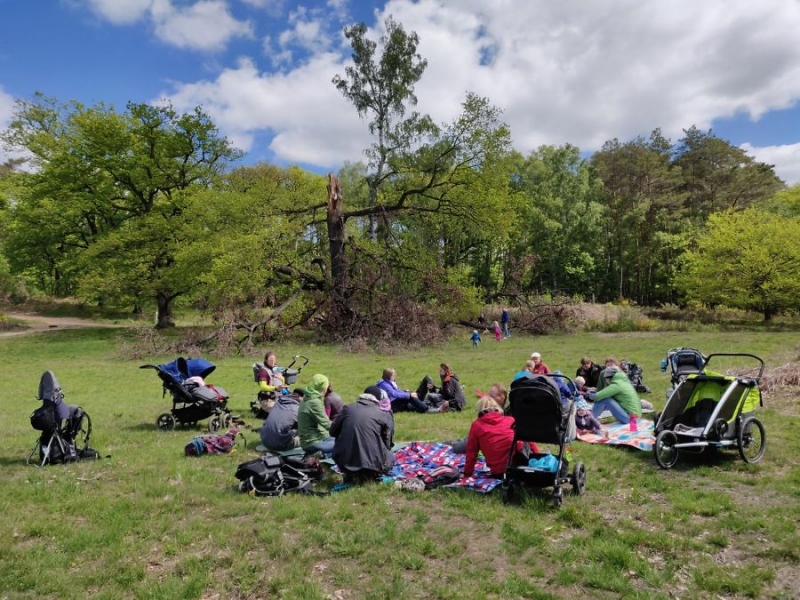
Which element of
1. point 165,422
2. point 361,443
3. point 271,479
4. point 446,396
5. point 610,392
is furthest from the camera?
point 446,396

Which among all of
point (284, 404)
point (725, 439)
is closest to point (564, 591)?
point (725, 439)

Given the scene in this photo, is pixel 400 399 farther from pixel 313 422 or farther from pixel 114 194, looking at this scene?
pixel 114 194

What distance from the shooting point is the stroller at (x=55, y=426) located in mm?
6590

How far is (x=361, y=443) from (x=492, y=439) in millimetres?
1513

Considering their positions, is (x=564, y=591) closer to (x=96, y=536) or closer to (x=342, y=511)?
(x=342, y=511)

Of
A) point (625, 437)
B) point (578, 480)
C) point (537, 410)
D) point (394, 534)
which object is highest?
point (537, 410)

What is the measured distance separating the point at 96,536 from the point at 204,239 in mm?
21458

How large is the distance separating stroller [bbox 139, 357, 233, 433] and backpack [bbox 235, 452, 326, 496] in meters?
3.23

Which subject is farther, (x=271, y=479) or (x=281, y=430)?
(x=281, y=430)

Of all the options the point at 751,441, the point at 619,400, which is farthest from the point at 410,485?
the point at 751,441

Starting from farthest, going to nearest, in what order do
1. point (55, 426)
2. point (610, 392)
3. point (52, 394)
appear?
1. point (610, 392)
2. point (55, 426)
3. point (52, 394)

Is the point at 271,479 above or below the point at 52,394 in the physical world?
below

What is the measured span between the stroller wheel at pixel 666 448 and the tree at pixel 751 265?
2661 cm

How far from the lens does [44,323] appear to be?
31.5m
